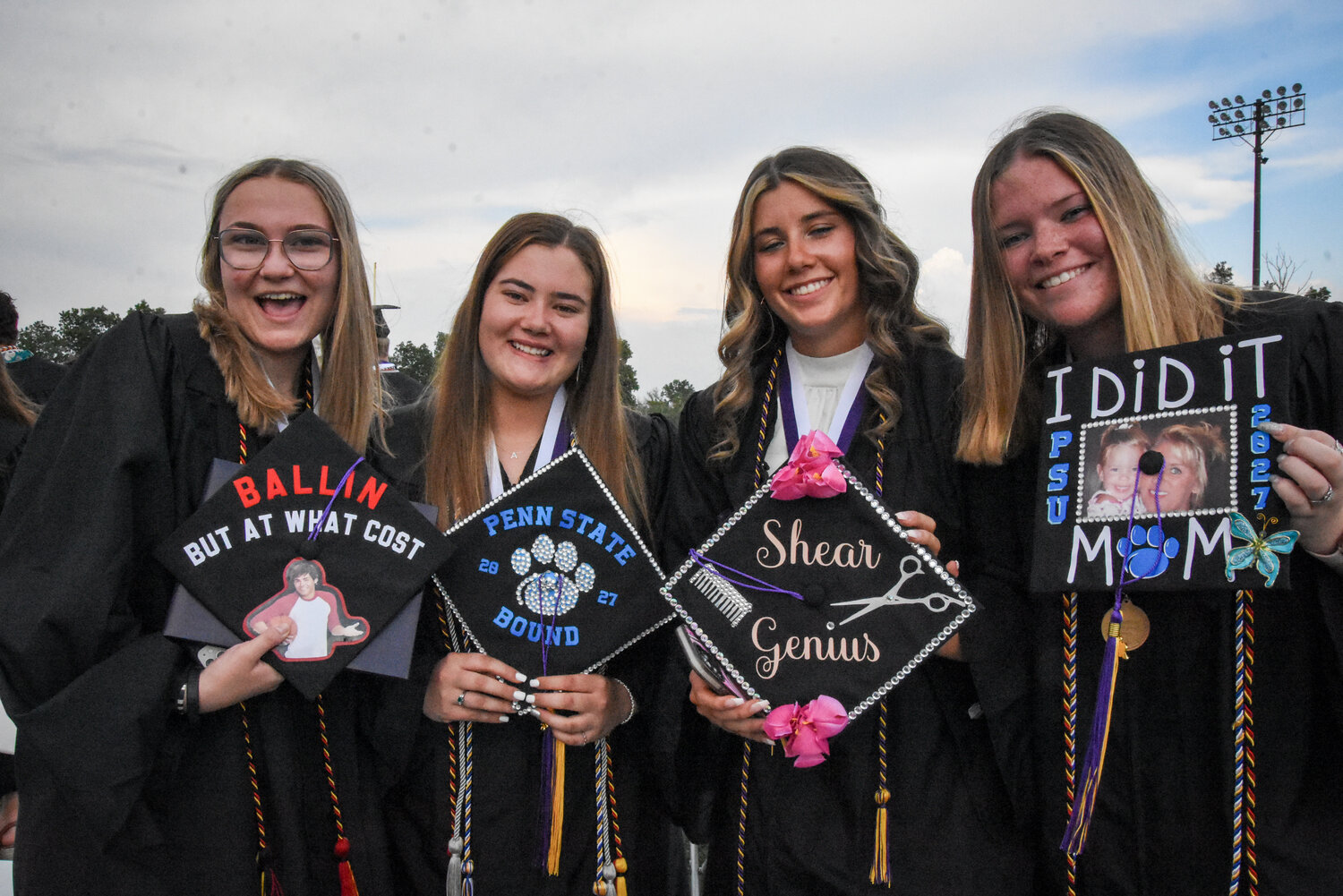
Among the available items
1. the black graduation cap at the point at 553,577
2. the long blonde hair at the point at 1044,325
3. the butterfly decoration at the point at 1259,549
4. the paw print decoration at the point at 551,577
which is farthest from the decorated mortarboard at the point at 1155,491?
the paw print decoration at the point at 551,577

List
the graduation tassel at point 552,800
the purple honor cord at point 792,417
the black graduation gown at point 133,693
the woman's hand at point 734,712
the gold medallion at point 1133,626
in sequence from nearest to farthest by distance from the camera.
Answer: the black graduation gown at point 133,693 < the gold medallion at point 1133,626 < the woman's hand at point 734,712 < the graduation tassel at point 552,800 < the purple honor cord at point 792,417

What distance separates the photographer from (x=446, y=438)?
9.12 ft

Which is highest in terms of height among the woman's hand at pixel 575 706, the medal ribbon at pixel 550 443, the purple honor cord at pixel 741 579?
the medal ribbon at pixel 550 443

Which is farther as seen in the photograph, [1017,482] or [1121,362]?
[1017,482]

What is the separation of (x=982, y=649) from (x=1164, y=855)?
585 millimetres

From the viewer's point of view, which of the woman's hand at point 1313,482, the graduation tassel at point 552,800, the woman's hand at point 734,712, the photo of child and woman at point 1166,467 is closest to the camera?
the woman's hand at point 1313,482

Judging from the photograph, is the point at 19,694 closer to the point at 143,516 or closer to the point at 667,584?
the point at 143,516

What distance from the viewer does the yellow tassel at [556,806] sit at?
2.45m

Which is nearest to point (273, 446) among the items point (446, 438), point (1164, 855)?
point (446, 438)

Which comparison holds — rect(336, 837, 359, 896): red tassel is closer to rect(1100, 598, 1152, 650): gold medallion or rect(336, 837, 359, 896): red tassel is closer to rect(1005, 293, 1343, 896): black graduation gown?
rect(1005, 293, 1343, 896): black graduation gown

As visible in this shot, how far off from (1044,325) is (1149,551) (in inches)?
31.0

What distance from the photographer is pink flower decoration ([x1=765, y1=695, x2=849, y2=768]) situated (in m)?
2.11

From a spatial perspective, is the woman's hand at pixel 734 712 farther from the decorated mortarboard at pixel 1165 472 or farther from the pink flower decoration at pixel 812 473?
the decorated mortarboard at pixel 1165 472

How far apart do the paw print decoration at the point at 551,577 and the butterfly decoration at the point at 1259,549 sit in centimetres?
152
